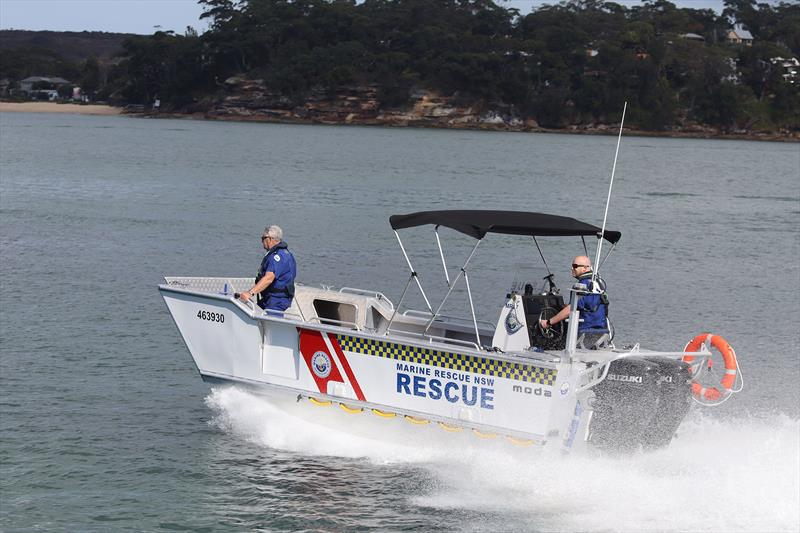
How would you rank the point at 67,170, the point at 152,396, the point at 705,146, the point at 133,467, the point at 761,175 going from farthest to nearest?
the point at 705,146 < the point at 761,175 < the point at 67,170 < the point at 152,396 < the point at 133,467

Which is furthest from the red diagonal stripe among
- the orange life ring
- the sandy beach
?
the sandy beach

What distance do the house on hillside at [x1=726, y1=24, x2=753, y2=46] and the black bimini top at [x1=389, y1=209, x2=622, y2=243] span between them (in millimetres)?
147131

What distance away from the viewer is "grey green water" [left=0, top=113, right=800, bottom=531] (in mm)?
11188

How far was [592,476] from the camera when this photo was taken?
36.6ft

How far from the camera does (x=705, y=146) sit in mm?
112375

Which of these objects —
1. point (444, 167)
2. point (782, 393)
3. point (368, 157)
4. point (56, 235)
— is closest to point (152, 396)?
point (782, 393)

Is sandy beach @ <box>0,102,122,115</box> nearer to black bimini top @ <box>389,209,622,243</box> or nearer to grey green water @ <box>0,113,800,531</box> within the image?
grey green water @ <box>0,113,800,531</box>

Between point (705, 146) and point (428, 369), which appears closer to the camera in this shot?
point (428, 369)

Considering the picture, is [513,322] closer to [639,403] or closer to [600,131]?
[639,403]

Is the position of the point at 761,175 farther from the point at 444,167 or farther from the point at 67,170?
the point at 67,170

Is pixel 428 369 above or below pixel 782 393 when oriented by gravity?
above

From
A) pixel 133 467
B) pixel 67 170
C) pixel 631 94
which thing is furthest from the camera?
pixel 631 94

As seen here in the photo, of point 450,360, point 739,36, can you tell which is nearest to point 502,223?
point 450,360

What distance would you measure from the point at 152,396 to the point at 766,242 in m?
24.9
